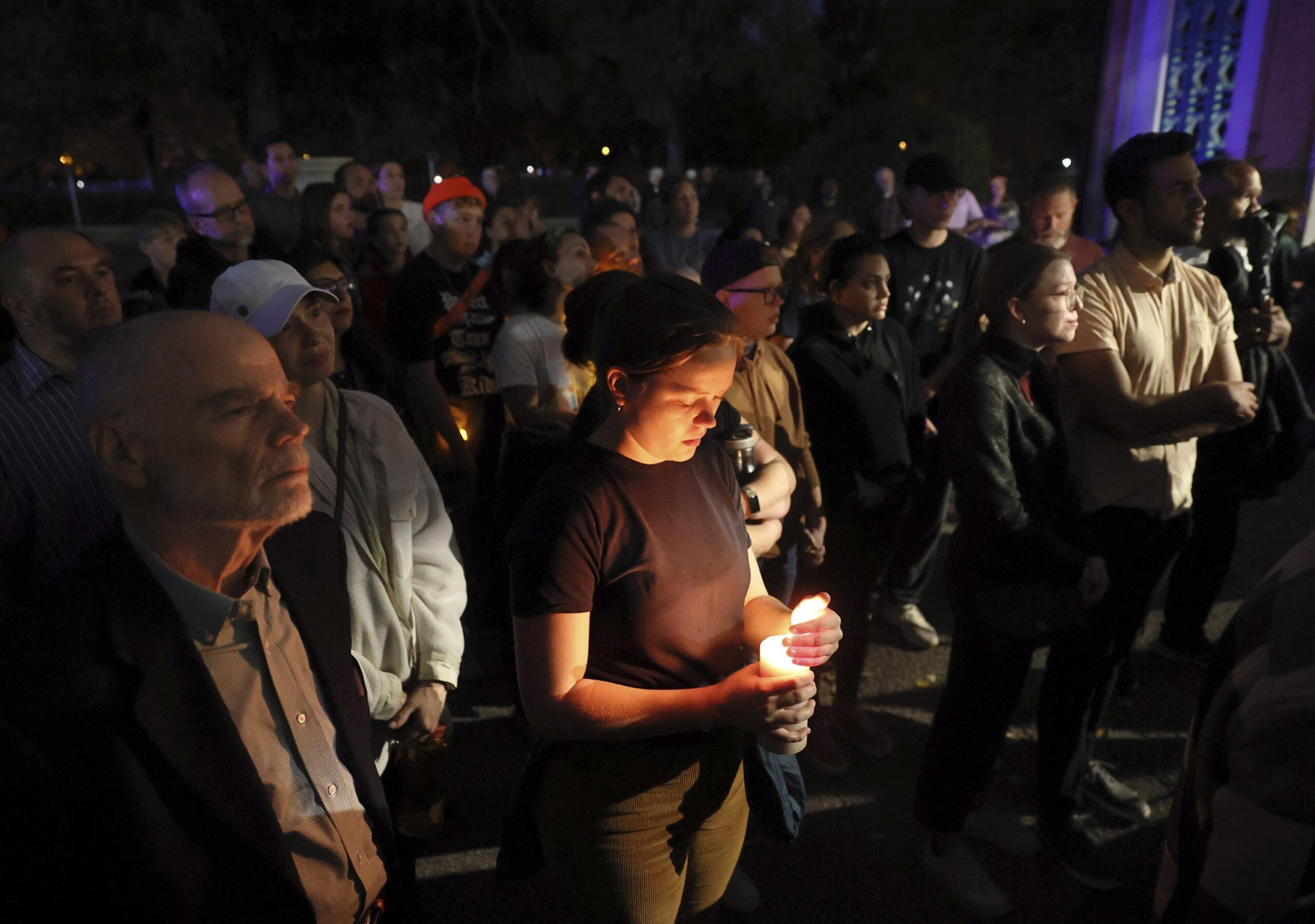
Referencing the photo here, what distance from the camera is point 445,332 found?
180 inches

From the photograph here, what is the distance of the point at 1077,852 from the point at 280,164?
7428 millimetres

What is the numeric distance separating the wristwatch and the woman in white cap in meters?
0.83

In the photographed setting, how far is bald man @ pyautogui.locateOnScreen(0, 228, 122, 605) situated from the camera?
6.78ft

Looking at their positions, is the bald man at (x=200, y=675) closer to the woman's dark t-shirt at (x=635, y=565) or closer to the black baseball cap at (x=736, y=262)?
the woman's dark t-shirt at (x=635, y=565)

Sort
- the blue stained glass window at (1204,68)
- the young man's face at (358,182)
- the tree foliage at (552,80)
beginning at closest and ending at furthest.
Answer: the young man's face at (358,182)
the blue stained glass window at (1204,68)
the tree foliage at (552,80)

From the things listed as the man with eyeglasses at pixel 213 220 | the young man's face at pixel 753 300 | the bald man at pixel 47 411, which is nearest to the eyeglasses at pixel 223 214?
the man with eyeglasses at pixel 213 220

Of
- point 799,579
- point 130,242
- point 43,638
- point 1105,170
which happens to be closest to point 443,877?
point 799,579

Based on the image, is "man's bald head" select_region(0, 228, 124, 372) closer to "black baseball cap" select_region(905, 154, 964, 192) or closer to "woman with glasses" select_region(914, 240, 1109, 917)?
"woman with glasses" select_region(914, 240, 1109, 917)

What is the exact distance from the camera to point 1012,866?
3064 millimetres

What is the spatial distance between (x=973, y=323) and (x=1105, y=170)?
68cm

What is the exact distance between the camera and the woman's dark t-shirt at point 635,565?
5.53 ft

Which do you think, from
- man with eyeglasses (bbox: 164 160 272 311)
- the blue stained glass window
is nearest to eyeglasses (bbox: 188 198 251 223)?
man with eyeglasses (bbox: 164 160 272 311)

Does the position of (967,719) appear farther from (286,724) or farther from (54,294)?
(54,294)

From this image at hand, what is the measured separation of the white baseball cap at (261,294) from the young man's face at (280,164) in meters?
5.77
